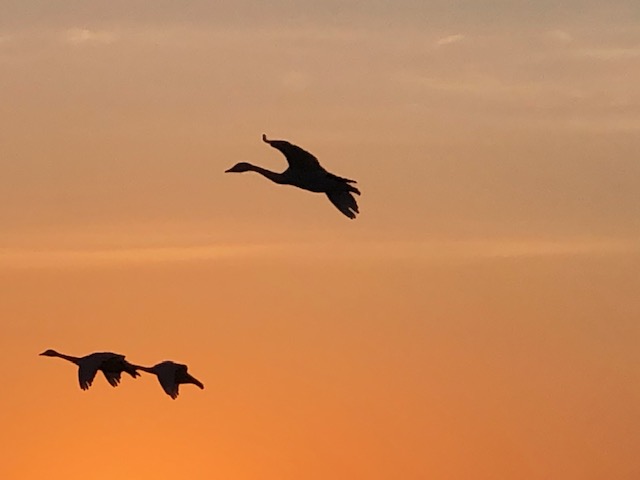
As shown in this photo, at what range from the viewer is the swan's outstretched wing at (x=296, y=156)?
54.2 m

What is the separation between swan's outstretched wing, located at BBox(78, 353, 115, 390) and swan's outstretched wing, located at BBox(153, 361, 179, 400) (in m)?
2.21

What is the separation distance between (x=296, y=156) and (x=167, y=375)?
1251 cm

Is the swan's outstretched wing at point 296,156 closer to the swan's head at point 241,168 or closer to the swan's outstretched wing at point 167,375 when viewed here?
the swan's head at point 241,168

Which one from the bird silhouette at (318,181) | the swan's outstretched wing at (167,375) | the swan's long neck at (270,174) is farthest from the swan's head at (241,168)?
the swan's outstretched wing at (167,375)

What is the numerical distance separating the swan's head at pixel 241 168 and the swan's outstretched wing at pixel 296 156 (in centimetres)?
481

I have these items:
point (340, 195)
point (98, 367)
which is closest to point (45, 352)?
point (98, 367)

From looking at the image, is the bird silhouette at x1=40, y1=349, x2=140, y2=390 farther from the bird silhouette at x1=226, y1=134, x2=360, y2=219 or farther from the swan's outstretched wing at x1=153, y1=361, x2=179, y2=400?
the bird silhouette at x1=226, y1=134, x2=360, y2=219

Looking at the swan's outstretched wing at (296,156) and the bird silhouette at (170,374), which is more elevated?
the swan's outstretched wing at (296,156)

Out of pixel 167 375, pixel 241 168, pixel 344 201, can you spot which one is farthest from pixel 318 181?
pixel 167 375

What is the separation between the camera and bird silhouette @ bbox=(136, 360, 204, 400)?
65250 mm

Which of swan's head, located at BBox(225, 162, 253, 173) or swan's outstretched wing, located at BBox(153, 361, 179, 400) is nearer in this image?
swan's head, located at BBox(225, 162, 253, 173)

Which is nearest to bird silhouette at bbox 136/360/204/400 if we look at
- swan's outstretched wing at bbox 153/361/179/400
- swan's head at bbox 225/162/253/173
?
swan's outstretched wing at bbox 153/361/179/400

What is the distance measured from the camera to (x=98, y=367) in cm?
6788

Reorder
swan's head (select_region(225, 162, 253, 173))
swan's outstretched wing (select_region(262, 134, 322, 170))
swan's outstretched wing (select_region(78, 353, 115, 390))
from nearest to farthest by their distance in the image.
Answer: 1. swan's outstretched wing (select_region(262, 134, 322, 170))
2. swan's head (select_region(225, 162, 253, 173))
3. swan's outstretched wing (select_region(78, 353, 115, 390))
